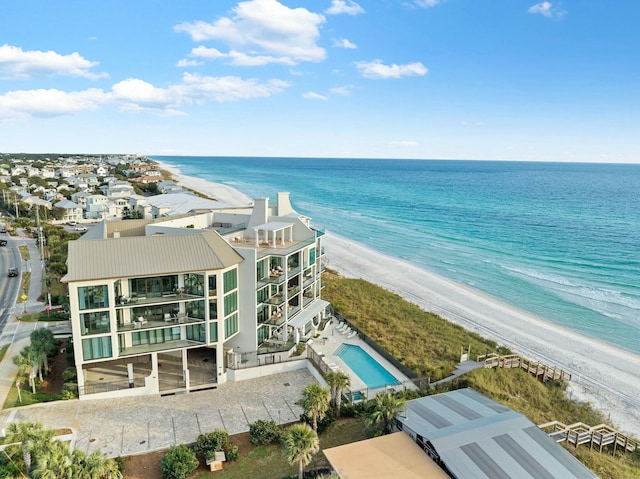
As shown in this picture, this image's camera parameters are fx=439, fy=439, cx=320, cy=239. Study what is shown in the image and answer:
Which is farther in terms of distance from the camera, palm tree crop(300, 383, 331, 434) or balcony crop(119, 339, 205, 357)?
balcony crop(119, 339, 205, 357)

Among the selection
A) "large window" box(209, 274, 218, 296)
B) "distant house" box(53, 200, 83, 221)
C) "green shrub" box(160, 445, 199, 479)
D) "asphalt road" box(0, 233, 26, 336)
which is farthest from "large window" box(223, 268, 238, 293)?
"distant house" box(53, 200, 83, 221)

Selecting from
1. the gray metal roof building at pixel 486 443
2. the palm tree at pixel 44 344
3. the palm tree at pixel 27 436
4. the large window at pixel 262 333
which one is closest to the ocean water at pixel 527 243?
the gray metal roof building at pixel 486 443

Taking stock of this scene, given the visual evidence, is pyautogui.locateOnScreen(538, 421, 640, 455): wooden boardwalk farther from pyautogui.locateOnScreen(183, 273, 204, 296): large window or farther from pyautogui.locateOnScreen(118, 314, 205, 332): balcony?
pyautogui.locateOnScreen(118, 314, 205, 332): balcony

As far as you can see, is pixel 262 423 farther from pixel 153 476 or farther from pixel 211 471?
pixel 153 476

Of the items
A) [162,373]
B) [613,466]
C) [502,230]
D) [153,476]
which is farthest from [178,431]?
[502,230]

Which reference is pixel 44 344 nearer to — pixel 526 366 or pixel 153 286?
pixel 153 286

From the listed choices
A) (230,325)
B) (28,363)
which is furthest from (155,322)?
(28,363)
